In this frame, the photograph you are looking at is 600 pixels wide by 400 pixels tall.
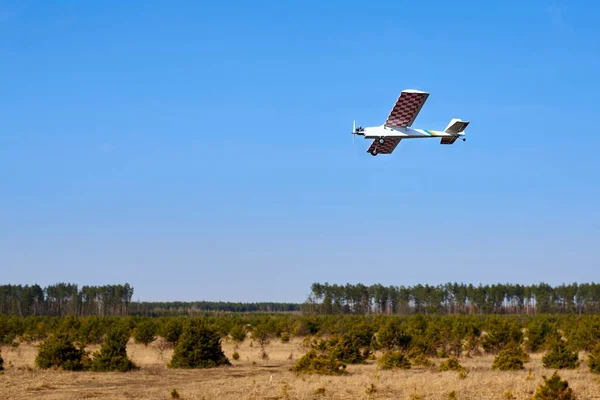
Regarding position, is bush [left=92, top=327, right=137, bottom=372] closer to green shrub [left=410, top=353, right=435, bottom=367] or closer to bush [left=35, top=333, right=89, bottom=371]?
bush [left=35, top=333, right=89, bottom=371]

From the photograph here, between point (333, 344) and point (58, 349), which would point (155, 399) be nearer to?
point (58, 349)

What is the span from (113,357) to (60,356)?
9.52ft

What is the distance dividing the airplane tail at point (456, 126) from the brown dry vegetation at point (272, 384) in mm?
11878

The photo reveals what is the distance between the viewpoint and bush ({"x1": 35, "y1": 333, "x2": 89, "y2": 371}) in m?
37.5

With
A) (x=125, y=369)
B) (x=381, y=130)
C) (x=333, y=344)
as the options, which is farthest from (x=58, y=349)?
(x=381, y=130)

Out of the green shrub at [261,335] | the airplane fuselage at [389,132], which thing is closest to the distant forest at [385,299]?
the green shrub at [261,335]

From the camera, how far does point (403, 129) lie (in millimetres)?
33750

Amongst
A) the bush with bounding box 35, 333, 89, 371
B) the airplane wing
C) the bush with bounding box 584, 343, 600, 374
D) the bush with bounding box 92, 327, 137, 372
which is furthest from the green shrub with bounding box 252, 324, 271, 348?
the airplane wing

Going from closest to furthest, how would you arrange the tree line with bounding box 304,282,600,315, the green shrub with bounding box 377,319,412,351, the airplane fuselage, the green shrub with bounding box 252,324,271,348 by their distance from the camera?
the airplane fuselage, the green shrub with bounding box 377,319,412,351, the green shrub with bounding box 252,324,271,348, the tree line with bounding box 304,282,600,315

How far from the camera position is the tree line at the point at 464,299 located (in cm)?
17350

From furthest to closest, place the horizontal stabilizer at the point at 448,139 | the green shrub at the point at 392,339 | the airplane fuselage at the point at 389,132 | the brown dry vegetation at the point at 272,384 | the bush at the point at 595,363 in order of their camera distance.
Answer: the green shrub at the point at 392,339 < the bush at the point at 595,363 < the horizontal stabilizer at the point at 448,139 < the airplane fuselage at the point at 389,132 < the brown dry vegetation at the point at 272,384

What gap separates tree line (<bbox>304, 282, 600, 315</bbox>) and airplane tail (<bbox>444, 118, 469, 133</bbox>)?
5419 inches

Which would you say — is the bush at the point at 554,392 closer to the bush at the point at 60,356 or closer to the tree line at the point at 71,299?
the bush at the point at 60,356

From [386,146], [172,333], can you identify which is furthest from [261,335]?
[386,146]
